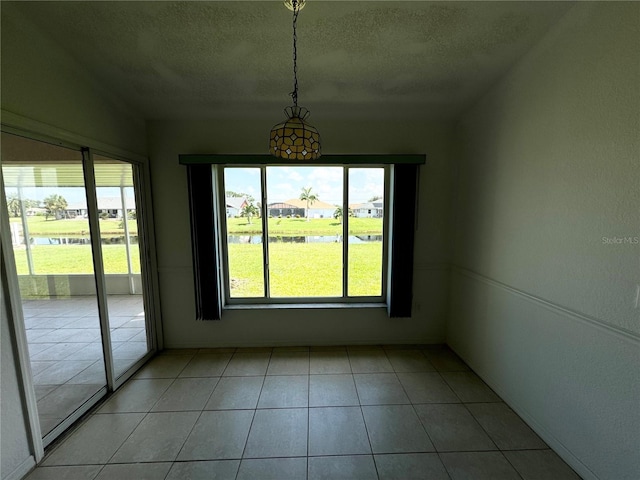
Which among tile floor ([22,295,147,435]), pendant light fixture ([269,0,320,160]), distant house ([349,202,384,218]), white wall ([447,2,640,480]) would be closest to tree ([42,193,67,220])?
tile floor ([22,295,147,435])

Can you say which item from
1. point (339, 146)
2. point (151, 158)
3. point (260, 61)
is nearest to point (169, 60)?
point (260, 61)

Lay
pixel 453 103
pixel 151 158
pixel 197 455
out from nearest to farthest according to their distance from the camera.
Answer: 1. pixel 197 455
2. pixel 453 103
3. pixel 151 158

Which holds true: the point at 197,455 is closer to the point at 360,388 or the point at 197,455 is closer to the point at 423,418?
the point at 360,388

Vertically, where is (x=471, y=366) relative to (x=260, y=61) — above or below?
below

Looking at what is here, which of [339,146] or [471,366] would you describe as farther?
[339,146]

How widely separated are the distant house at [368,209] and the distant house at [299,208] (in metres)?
0.26

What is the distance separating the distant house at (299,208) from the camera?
121 inches

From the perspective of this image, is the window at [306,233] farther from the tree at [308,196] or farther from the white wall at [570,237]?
the white wall at [570,237]

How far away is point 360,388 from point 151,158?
10.4ft

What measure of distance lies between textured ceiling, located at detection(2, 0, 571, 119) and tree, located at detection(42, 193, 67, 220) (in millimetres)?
1048

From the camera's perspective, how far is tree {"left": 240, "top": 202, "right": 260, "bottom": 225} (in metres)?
3.07

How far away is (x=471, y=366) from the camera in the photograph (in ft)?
8.73

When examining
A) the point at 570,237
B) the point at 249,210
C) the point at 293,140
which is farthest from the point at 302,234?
the point at 570,237

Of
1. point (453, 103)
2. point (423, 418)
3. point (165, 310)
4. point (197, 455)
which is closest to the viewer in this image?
point (197, 455)
